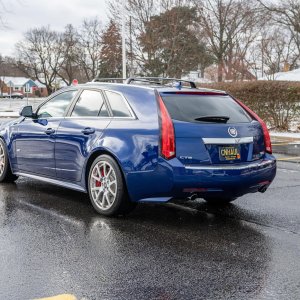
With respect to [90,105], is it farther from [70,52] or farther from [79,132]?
[70,52]

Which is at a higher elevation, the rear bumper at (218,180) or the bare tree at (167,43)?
the bare tree at (167,43)

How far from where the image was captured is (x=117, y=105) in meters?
5.83

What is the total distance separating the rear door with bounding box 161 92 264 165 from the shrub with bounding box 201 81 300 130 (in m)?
11.9

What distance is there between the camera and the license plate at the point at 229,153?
5.23 metres

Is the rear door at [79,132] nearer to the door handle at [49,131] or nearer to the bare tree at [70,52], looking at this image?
the door handle at [49,131]

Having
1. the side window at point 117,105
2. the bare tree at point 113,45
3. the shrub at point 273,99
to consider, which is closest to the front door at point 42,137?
the side window at point 117,105

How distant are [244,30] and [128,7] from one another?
632 inches


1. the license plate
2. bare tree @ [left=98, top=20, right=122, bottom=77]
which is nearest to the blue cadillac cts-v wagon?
the license plate

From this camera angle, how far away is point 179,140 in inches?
201

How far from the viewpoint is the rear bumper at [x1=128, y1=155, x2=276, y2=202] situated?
5.07m

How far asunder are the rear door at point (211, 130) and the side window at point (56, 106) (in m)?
1.61

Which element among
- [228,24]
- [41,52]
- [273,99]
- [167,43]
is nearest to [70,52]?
[41,52]

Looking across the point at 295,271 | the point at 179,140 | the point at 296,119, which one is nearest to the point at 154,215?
the point at 179,140

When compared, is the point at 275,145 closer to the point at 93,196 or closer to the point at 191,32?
the point at 93,196
